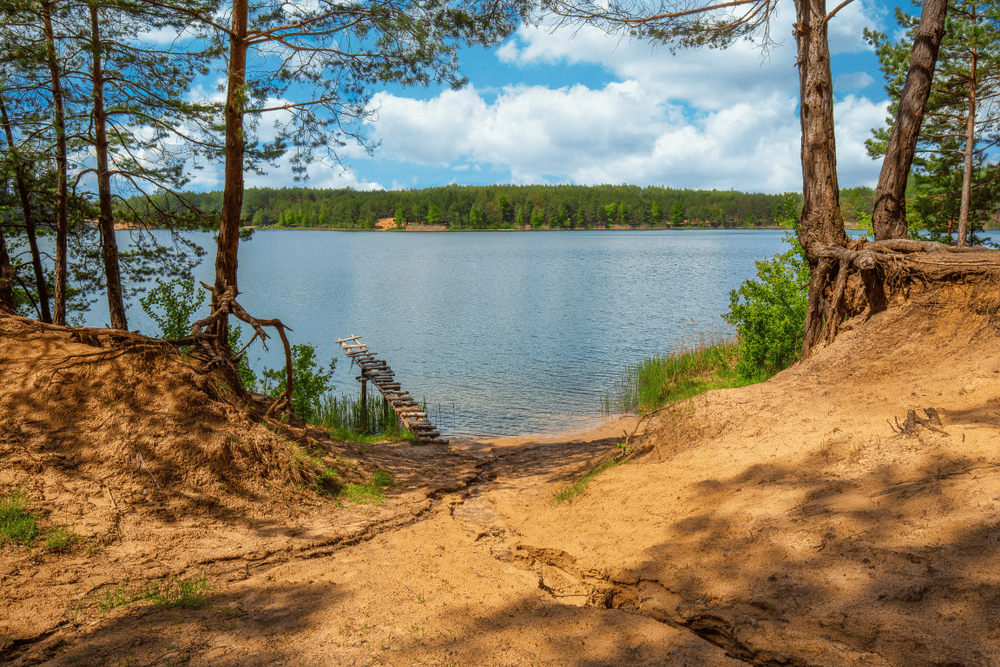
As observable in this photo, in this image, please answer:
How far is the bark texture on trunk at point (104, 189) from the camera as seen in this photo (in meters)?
10.8

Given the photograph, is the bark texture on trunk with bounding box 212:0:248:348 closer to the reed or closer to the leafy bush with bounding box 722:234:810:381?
the reed

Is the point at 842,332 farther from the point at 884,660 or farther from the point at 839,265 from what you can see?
the point at 884,660

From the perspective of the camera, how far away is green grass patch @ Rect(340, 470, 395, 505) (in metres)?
7.27

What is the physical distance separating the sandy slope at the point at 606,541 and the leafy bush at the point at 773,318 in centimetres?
551

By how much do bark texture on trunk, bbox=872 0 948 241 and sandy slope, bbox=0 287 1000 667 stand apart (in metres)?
2.07

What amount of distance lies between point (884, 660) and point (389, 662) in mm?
2694

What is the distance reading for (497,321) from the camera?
28625 millimetres

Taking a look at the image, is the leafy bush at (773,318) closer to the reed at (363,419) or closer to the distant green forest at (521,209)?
the reed at (363,419)

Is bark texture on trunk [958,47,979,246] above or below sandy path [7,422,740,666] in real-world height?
above

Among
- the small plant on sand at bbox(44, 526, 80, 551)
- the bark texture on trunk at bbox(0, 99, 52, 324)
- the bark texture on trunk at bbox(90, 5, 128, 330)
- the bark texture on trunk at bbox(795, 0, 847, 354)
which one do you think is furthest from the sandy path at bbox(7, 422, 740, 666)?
the bark texture on trunk at bbox(0, 99, 52, 324)

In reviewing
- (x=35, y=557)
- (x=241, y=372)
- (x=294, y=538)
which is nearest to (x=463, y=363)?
(x=241, y=372)

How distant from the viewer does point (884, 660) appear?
315cm

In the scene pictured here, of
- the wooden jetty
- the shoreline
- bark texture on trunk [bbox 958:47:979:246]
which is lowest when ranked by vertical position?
the shoreline

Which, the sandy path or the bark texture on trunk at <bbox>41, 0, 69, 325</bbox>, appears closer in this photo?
the sandy path
